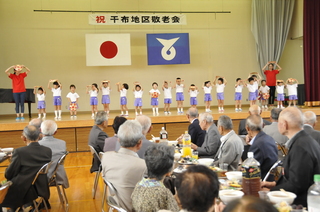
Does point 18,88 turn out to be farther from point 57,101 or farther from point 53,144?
point 53,144

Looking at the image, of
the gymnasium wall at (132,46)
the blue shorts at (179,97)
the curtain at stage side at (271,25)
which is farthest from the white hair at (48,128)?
the curtain at stage side at (271,25)

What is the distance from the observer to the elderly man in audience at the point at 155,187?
82.0 inches

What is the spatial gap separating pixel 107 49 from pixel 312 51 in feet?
20.7

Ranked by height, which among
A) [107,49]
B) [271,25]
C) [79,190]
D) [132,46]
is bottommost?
[79,190]

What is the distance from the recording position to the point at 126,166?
2604 mm

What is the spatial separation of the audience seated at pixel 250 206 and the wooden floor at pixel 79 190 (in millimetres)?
3764

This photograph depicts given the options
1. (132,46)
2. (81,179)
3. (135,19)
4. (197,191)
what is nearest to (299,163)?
(197,191)

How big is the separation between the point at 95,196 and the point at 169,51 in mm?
7770

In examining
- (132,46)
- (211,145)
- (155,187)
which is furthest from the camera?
(132,46)

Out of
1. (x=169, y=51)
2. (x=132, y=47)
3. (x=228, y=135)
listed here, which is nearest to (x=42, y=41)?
(x=132, y=47)

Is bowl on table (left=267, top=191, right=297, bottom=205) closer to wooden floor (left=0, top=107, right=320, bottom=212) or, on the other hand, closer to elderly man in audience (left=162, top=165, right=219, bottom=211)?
elderly man in audience (left=162, top=165, right=219, bottom=211)

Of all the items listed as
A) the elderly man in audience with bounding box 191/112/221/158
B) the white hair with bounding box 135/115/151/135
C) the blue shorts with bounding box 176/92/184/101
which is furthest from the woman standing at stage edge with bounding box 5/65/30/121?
the elderly man in audience with bounding box 191/112/221/158

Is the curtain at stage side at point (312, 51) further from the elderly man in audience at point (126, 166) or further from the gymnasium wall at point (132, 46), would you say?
the elderly man in audience at point (126, 166)

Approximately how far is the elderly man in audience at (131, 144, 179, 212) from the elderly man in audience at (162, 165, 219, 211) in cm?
50
